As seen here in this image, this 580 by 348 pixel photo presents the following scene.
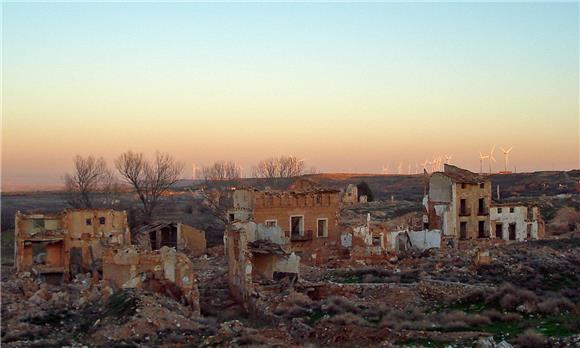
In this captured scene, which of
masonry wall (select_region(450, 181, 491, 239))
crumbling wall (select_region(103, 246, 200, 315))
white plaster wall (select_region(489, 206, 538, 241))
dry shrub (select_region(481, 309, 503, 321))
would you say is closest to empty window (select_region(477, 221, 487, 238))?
masonry wall (select_region(450, 181, 491, 239))

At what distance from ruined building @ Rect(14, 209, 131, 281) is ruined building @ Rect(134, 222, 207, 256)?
8422 mm

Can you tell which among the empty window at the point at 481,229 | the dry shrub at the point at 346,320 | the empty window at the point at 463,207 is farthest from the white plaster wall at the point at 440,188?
the dry shrub at the point at 346,320

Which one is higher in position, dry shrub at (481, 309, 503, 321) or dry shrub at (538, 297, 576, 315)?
dry shrub at (538, 297, 576, 315)

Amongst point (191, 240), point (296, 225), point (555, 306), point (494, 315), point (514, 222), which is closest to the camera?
point (494, 315)

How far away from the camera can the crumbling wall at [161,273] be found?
27242 millimetres

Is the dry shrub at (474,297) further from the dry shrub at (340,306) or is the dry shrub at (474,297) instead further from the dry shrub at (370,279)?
the dry shrub at (370,279)

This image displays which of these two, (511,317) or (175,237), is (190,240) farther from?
(511,317)

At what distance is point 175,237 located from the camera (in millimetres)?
54656

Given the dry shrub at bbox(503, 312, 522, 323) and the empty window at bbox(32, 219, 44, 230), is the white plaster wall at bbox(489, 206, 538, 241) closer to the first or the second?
the dry shrub at bbox(503, 312, 522, 323)

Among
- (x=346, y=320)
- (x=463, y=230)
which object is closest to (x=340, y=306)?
(x=346, y=320)

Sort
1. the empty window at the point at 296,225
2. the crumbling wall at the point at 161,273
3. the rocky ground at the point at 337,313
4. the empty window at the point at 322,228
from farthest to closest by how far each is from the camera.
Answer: the empty window at the point at 322,228 < the empty window at the point at 296,225 < the crumbling wall at the point at 161,273 < the rocky ground at the point at 337,313

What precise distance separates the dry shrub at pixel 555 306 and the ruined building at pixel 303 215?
1997 centimetres

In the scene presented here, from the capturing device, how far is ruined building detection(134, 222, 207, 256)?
53250 mm

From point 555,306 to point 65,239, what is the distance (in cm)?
3065
